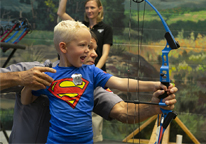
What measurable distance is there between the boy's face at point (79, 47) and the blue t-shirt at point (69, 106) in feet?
0.15

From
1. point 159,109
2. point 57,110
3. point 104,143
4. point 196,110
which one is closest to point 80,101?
point 57,110

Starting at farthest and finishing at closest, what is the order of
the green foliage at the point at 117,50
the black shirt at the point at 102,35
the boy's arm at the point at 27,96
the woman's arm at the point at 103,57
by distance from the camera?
the green foliage at the point at 117,50, the black shirt at the point at 102,35, the woman's arm at the point at 103,57, the boy's arm at the point at 27,96

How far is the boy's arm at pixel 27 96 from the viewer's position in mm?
929

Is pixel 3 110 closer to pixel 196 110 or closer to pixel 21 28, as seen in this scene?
pixel 21 28

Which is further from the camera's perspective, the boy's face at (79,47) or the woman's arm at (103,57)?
the woman's arm at (103,57)

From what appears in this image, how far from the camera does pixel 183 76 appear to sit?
7.94ft

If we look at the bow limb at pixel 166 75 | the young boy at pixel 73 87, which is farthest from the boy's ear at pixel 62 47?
the bow limb at pixel 166 75

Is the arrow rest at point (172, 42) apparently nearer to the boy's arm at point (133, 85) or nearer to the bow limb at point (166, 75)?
the bow limb at point (166, 75)

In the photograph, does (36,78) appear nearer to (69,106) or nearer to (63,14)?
(69,106)

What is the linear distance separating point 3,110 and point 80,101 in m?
1.90

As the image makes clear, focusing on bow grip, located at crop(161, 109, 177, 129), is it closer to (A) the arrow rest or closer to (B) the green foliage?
(A) the arrow rest

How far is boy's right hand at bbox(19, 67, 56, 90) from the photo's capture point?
0.83m

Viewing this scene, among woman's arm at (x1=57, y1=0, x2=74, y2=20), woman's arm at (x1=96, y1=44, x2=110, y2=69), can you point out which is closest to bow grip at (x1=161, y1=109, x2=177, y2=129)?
woman's arm at (x1=96, y1=44, x2=110, y2=69)

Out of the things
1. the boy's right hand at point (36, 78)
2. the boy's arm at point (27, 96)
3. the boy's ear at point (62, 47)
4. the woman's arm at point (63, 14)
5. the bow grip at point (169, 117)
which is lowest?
the bow grip at point (169, 117)
